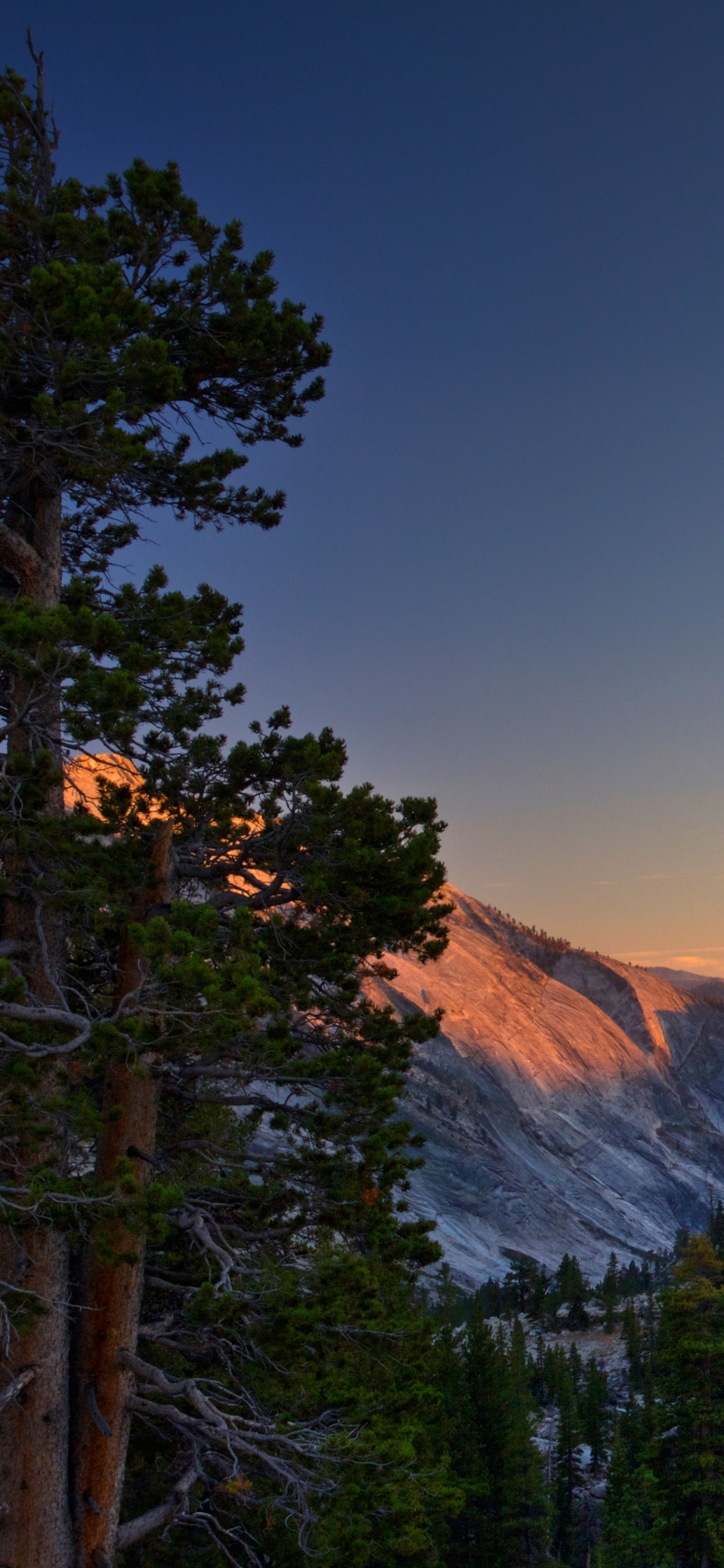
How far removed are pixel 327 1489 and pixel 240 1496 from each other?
0.78m

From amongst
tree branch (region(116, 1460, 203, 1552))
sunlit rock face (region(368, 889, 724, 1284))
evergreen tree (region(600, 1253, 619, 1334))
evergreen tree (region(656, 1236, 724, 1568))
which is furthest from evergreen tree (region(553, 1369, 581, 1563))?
sunlit rock face (region(368, 889, 724, 1284))

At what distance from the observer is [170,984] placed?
7863 mm

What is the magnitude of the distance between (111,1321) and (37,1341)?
2.35 ft

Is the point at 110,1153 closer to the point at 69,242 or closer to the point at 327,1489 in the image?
the point at 327,1489

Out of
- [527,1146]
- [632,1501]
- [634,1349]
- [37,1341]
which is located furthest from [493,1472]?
[527,1146]

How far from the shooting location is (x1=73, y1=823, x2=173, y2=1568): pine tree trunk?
8.43 meters

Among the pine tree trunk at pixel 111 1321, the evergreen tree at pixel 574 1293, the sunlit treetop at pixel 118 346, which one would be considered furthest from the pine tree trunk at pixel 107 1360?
the evergreen tree at pixel 574 1293

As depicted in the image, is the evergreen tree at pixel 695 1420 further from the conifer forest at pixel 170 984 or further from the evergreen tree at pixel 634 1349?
the evergreen tree at pixel 634 1349

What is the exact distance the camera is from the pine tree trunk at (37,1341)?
809cm

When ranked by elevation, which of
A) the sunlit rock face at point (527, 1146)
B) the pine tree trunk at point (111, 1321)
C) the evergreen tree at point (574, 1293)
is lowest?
the pine tree trunk at point (111, 1321)

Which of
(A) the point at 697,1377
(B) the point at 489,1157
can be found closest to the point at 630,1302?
(A) the point at 697,1377

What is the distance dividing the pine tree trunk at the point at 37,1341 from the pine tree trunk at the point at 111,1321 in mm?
201

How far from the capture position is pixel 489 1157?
156750 millimetres

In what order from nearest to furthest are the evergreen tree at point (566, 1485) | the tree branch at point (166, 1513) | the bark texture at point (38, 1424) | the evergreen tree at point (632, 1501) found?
1. the bark texture at point (38, 1424)
2. the tree branch at point (166, 1513)
3. the evergreen tree at point (632, 1501)
4. the evergreen tree at point (566, 1485)
